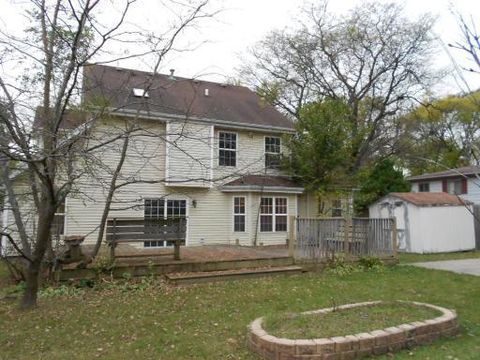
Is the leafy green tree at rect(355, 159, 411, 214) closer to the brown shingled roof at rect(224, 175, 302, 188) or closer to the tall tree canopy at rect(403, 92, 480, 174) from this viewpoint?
the brown shingled roof at rect(224, 175, 302, 188)

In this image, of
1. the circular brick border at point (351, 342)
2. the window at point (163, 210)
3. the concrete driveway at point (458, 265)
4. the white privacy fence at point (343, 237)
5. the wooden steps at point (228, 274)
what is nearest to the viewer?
the circular brick border at point (351, 342)

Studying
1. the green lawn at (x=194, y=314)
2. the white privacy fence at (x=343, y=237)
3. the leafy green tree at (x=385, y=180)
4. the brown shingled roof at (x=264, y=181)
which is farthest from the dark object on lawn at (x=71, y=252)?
the leafy green tree at (x=385, y=180)

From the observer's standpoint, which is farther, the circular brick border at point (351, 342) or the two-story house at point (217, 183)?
the two-story house at point (217, 183)

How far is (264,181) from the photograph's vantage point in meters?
19.1

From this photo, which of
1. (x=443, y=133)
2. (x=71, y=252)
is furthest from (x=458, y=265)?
(x=443, y=133)

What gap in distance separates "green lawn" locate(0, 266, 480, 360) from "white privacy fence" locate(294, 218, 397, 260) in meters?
0.99

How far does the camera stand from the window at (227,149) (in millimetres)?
18898

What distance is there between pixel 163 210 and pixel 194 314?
1048 centimetres

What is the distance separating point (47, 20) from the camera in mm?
7449

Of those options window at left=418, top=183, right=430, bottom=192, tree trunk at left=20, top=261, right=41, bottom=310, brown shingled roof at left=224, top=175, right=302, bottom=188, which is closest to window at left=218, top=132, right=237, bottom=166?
brown shingled roof at left=224, top=175, right=302, bottom=188

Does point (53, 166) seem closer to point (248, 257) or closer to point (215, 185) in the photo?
point (248, 257)

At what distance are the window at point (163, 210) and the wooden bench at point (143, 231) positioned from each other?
17.9 feet

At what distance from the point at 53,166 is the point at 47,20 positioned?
2.49 metres

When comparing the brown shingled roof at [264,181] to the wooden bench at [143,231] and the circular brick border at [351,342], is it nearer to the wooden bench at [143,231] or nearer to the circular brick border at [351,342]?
the wooden bench at [143,231]
